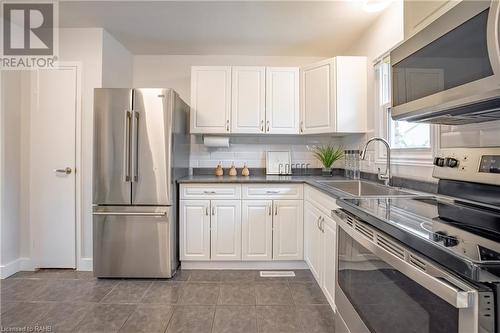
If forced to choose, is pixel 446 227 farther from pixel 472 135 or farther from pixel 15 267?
pixel 15 267

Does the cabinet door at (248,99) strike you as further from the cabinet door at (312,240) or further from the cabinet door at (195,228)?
the cabinet door at (312,240)

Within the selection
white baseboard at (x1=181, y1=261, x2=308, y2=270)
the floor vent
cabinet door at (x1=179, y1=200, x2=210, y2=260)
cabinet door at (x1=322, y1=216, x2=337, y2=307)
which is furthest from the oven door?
cabinet door at (x1=179, y1=200, x2=210, y2=260)

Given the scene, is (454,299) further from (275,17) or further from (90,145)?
(90,145)

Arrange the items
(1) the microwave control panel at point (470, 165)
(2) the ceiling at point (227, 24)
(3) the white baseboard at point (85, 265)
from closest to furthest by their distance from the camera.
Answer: (1) the microwave control panel at point (470, 165) → (2) the ceiling at point (227, 24) → (3) the white baseboard at point (85, 265)

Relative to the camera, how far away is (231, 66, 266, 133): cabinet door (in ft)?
10.0

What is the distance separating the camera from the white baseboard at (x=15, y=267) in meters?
2.57

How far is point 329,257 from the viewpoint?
1.93m

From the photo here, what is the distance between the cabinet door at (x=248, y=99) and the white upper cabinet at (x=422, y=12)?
181 cm

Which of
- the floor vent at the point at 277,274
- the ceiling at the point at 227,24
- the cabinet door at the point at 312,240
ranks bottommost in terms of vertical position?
the floor vent at the point at 277,274

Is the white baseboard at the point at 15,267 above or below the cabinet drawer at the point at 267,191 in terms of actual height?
below

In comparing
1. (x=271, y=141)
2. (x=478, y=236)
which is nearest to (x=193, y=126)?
(x=271, y=141)

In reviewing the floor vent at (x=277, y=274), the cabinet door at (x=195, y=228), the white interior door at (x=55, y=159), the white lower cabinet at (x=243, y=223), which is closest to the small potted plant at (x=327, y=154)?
the white lower cabinet at (x=243, y=223)

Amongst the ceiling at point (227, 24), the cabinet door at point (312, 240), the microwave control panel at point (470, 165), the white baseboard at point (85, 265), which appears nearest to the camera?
the microwave control panel at point (470, 165)

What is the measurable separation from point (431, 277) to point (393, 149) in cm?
178
